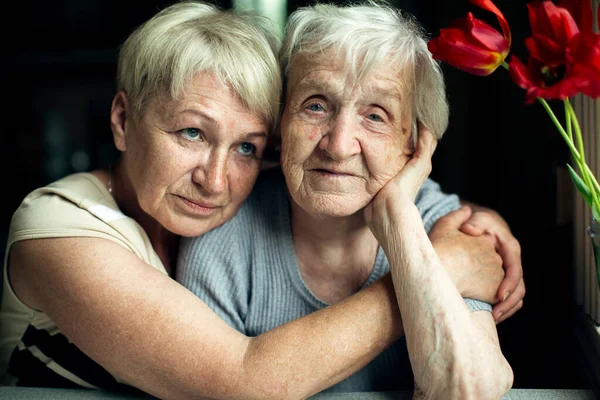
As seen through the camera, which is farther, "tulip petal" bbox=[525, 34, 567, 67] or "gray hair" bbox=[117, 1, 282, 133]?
"gray hair" bbox=[117, 1, 282, 133]

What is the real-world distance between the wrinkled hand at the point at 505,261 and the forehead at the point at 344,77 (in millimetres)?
402

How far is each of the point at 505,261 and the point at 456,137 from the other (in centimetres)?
157

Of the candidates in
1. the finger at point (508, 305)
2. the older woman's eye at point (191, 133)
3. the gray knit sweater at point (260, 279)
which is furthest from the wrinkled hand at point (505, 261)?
the older woman's eye at point (191, 133)

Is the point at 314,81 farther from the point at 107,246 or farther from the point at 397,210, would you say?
the point at 107,246

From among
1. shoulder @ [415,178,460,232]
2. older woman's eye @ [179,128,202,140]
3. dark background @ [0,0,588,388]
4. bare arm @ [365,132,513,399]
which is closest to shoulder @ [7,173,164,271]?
older woman's eye @ [179,128,202,140]

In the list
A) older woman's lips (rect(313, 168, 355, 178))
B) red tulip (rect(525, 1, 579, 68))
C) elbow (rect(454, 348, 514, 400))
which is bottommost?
elbow (rect(454, 348, 514, 400))

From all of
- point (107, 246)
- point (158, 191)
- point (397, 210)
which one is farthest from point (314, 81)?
point (107, 246)

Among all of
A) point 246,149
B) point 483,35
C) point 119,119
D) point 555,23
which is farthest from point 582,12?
point 119,119

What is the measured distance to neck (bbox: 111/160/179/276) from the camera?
1720 mm

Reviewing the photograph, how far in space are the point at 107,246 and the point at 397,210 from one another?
0.64 metres

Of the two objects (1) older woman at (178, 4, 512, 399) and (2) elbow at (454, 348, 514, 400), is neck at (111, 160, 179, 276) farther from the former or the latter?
(2) elbow at (454, 348, 514, 400)

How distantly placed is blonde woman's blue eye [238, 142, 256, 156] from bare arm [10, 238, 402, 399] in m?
0.37

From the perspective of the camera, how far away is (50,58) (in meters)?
3.67

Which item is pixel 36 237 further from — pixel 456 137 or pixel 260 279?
pixel 456 137
